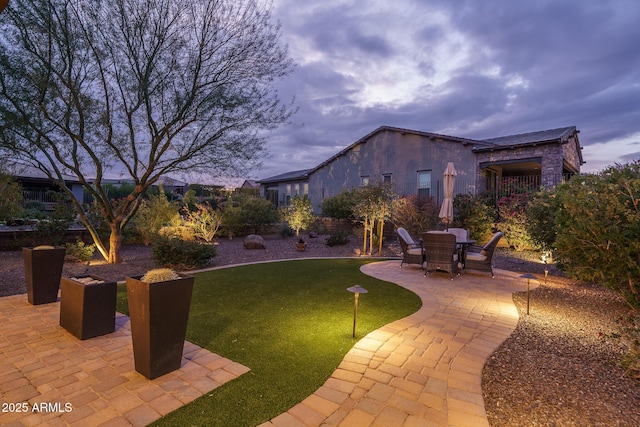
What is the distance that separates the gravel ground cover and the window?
10545 mm

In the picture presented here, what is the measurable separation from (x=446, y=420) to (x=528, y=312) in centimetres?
352

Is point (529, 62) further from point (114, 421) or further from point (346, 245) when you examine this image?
point (114, 421)

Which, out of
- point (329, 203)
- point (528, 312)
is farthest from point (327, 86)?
point (528, 312)

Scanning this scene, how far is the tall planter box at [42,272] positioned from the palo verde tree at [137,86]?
3.77 meters

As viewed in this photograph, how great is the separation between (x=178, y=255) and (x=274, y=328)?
498 centimetres

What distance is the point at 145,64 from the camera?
23.8 feet

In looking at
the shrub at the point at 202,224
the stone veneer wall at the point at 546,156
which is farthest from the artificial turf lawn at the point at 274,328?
the stone veneer wall at the point at 546,156

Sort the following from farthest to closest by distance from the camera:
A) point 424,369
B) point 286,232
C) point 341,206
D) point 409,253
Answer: point 341,206, point 286,232, point 409,253, point 424,369

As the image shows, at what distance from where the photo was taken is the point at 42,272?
464 cm

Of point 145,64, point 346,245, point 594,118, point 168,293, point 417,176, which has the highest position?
point 594,118

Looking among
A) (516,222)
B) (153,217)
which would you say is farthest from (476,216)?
(153,217)

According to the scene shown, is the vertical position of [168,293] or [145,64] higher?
[145,64]

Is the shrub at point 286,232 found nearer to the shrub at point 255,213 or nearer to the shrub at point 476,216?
the shrub at point 255,213

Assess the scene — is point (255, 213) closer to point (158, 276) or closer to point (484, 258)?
point (484, 258)
